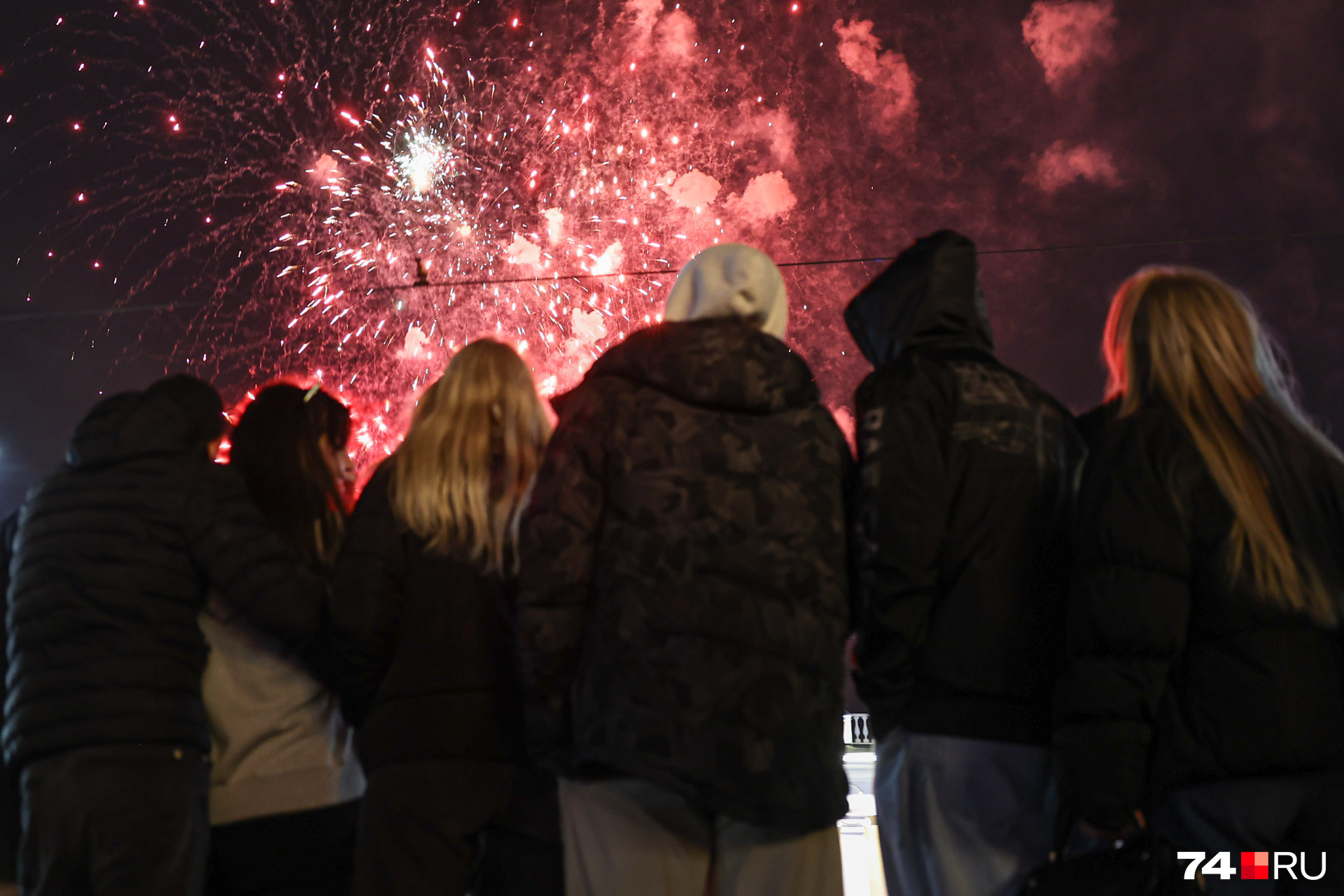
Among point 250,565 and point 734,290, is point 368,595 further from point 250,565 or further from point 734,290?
point 734,290

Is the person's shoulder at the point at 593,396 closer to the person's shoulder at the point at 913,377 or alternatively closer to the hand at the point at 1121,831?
the person's shoulder at the point at 913,377

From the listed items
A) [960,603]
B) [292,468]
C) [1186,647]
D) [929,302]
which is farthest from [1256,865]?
[292,468]

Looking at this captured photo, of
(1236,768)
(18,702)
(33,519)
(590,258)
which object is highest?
(590,258)

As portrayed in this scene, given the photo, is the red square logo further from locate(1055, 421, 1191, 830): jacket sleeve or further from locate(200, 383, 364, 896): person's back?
locate(200, 383, 364, 896): person's back

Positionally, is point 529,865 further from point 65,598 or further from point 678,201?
point 678,201

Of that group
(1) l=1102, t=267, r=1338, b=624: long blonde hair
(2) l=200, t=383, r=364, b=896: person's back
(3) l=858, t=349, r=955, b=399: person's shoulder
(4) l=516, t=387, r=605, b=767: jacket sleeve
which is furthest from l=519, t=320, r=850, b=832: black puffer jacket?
(2) l=200, t=383, r=364, b=896: person's back

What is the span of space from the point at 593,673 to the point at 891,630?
67 centimetres

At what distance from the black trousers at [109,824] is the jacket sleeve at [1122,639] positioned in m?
2.01

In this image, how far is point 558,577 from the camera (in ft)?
6.18

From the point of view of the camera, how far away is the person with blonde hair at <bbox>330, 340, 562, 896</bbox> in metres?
2.15

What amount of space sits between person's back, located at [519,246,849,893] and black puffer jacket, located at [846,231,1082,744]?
193 mm

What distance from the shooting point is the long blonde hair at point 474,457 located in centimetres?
229

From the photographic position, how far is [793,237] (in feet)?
94.5

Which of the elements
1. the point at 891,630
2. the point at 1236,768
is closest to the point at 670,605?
the point at 891,630
